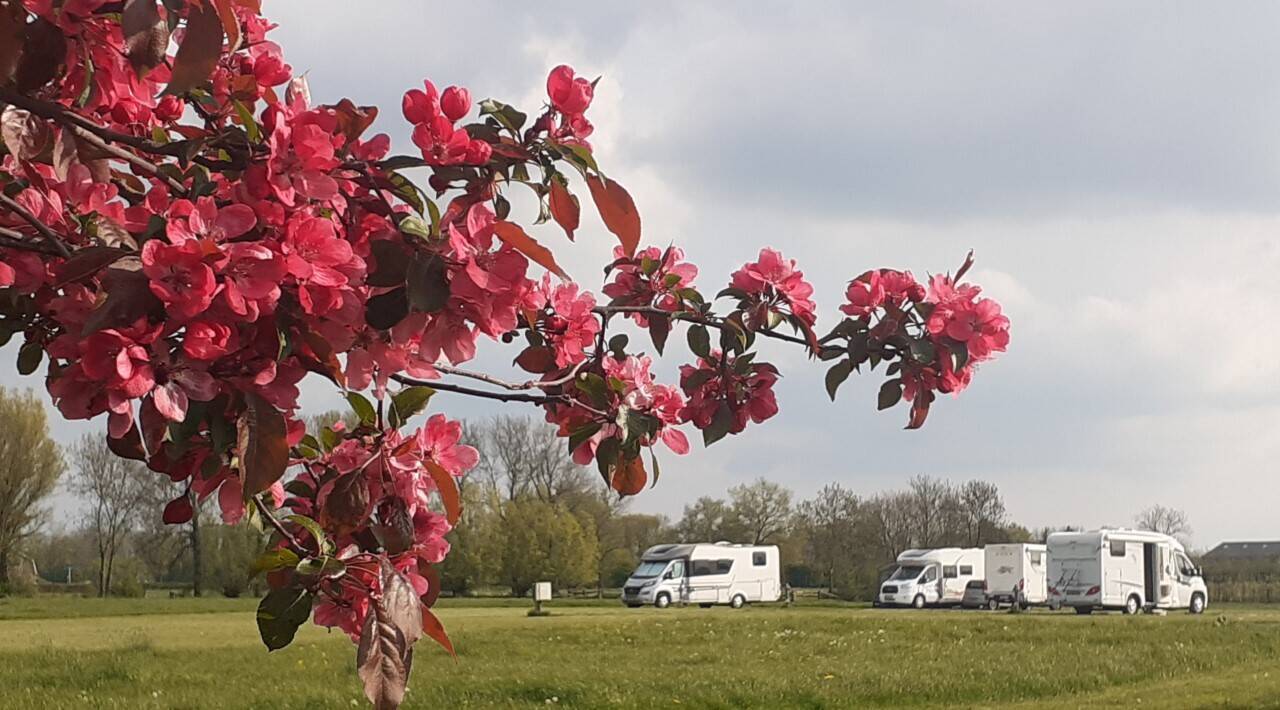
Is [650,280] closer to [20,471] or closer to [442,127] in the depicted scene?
[442,127]

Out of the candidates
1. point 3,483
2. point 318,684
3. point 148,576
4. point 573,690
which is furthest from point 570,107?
point 148,576

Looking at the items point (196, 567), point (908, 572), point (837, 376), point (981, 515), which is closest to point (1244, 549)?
point (981, 515)

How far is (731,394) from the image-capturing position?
2619 mm

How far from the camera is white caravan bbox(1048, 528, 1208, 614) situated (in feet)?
91.5

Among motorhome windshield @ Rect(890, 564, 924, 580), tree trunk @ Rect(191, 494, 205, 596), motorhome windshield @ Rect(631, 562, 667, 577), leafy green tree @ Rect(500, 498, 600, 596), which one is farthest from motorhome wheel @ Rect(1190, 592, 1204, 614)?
tree trunk @ Rect(191, 494, 205, 596)

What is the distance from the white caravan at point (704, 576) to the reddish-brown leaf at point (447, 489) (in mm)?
32250

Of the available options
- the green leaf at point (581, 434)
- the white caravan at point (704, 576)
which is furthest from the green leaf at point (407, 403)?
the white caravan at point (704, 576)

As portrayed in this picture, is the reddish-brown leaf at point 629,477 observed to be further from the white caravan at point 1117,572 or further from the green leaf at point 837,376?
the white caravan at point 1117,572

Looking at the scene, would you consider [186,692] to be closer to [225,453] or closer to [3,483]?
[225,453]

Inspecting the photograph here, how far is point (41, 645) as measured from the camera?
615 inches

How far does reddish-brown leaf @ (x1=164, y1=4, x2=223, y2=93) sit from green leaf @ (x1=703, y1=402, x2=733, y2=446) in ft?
5.04

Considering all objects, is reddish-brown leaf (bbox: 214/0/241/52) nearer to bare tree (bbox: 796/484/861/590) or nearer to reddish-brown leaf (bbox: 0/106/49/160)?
reddish-brown leaf (bbox: 0/106/49/160)

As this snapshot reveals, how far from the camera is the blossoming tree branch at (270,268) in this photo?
1221mm

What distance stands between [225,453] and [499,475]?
4464 centimetres
